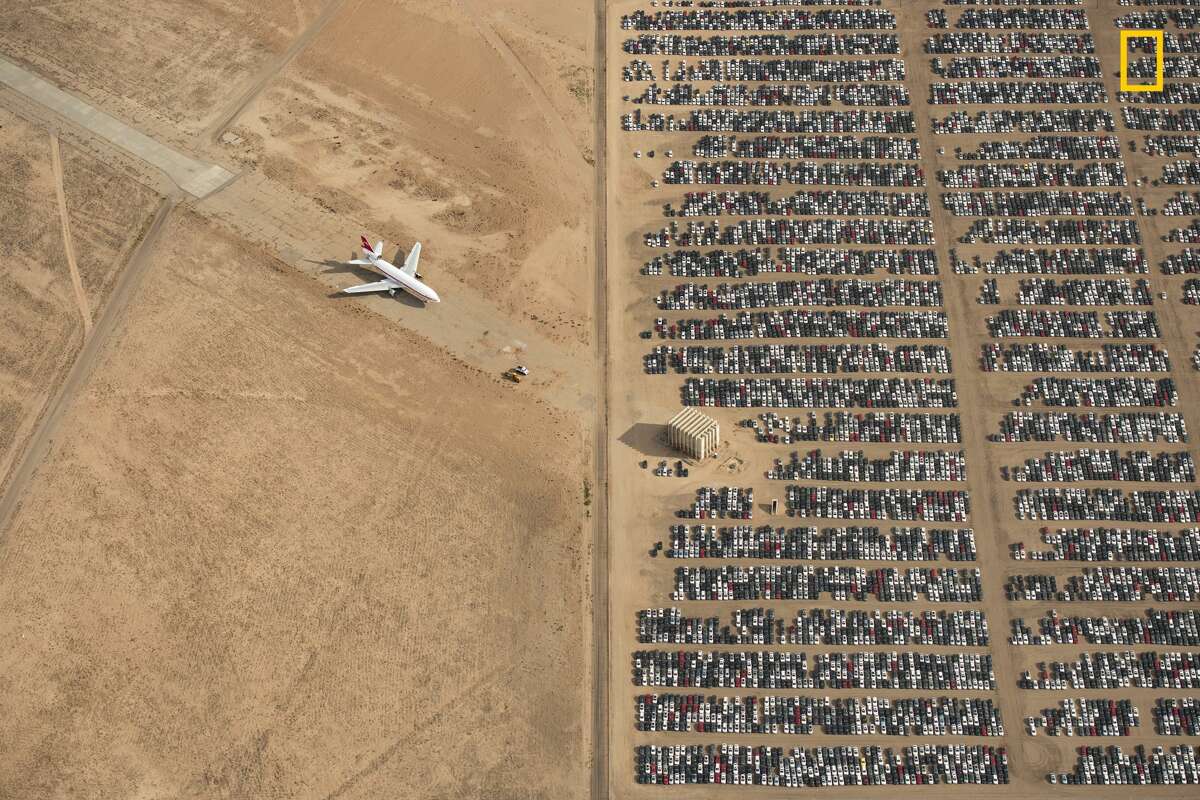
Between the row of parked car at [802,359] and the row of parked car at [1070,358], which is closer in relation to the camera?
the row of parked car at [1070,358]

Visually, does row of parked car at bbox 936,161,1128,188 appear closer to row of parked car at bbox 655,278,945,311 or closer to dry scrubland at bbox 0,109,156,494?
row of parked car at bbox 655,278,945,311

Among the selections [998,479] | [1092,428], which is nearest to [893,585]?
[998,479]

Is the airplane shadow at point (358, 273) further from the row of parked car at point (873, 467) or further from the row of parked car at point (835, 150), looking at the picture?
the row of parked car at point (873, 467)

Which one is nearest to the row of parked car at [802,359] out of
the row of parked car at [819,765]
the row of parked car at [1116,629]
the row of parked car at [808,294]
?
the row of parked car at [808,294]

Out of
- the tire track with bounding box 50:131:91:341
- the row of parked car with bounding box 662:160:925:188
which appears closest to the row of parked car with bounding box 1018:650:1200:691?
the row of parked car with bounding box 662:160:925:188

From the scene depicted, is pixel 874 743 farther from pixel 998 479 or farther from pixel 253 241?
pixel 253 241

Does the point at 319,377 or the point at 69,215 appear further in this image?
the point at 69,215

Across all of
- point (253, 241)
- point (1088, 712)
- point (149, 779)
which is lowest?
point (149, 779)
